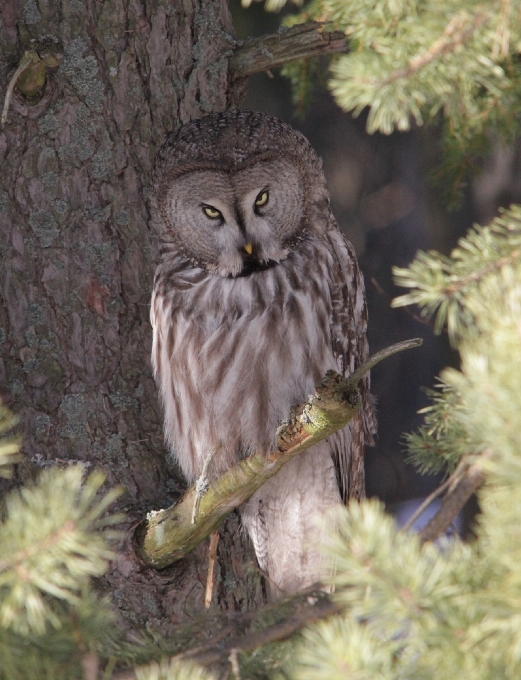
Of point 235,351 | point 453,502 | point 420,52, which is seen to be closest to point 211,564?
point 235,351

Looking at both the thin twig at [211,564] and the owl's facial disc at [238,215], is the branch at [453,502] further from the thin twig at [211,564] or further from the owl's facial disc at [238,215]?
the owl's facial disc at [238,215]

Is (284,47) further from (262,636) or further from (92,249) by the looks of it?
(262,636)

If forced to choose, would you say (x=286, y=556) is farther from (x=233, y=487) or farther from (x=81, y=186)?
(x=81, y=186)

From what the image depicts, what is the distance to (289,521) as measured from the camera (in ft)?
10.1

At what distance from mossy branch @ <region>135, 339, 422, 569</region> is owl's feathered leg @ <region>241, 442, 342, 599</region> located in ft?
1.75

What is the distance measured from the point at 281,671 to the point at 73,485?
1.90 feet

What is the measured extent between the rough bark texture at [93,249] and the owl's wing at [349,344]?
22.7 inches

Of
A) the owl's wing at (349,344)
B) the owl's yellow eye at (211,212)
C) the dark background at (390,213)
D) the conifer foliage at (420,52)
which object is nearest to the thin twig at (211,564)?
the owl's wing at (349,344)

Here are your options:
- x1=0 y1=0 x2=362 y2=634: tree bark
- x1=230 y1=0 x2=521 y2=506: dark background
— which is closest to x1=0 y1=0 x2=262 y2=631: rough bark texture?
x1=0 y1=0 x2=362 y2=634: tree bark

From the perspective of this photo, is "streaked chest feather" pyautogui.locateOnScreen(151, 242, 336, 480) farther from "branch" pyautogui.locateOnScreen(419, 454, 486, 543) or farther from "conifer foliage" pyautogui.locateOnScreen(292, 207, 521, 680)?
"conifer foliage" pyautogui.locateOnScreen(292, 207, 521, 680)

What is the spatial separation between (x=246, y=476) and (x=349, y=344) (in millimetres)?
695

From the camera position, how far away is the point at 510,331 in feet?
3.55

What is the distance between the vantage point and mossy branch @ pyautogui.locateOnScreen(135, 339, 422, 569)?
194cm

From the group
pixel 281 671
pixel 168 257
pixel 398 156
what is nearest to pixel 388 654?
pixel 281 671
